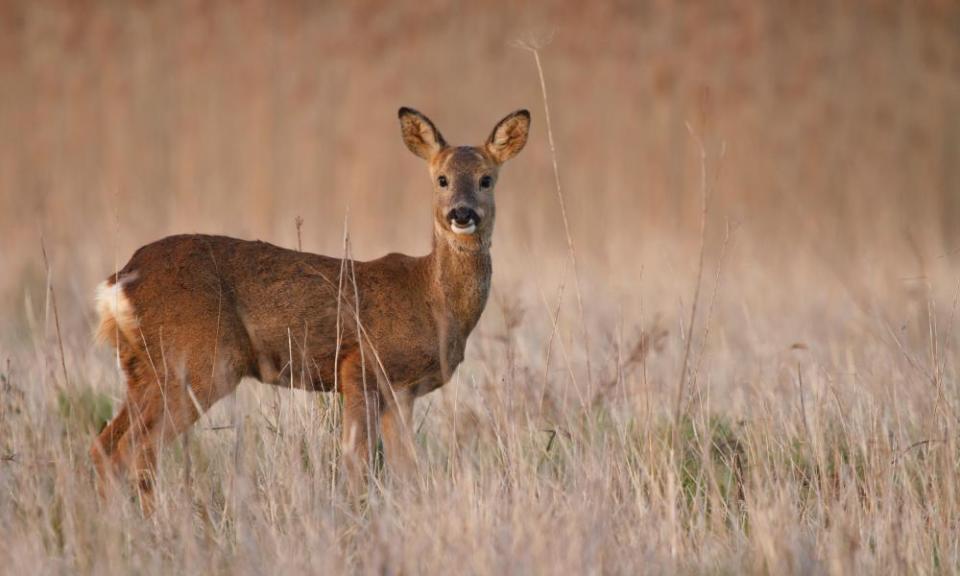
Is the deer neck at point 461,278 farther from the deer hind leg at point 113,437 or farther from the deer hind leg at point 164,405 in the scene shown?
the deer hind leg at point 113,437

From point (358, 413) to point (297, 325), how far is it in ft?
1.46

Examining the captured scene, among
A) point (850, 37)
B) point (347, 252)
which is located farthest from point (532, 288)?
point (850, 37)

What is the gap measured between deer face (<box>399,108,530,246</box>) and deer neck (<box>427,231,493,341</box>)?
4cm

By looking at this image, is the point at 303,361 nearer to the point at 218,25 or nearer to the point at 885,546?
the point at 885,546

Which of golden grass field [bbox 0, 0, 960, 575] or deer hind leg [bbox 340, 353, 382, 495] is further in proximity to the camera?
golden grass field [bbox 0, 0, 960, 575]

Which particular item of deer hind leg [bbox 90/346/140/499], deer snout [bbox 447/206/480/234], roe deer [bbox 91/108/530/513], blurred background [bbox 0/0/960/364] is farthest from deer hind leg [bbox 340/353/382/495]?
blurred background [bbox 0/0/960/364]

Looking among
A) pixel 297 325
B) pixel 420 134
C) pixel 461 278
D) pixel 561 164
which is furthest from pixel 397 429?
pixel 561 164

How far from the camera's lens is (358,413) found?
524cm

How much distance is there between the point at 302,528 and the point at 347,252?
139 centimetres

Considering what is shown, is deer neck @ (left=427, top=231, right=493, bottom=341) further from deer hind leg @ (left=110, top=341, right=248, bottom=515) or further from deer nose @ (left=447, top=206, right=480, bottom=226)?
deer hind leg @ (left=110, top=341, right=248, bottom=515)

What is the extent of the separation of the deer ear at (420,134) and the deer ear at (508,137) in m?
0.23

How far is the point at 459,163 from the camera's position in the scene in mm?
5926

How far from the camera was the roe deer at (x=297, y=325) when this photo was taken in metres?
5.01

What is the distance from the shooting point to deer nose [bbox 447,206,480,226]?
5.57 metres
